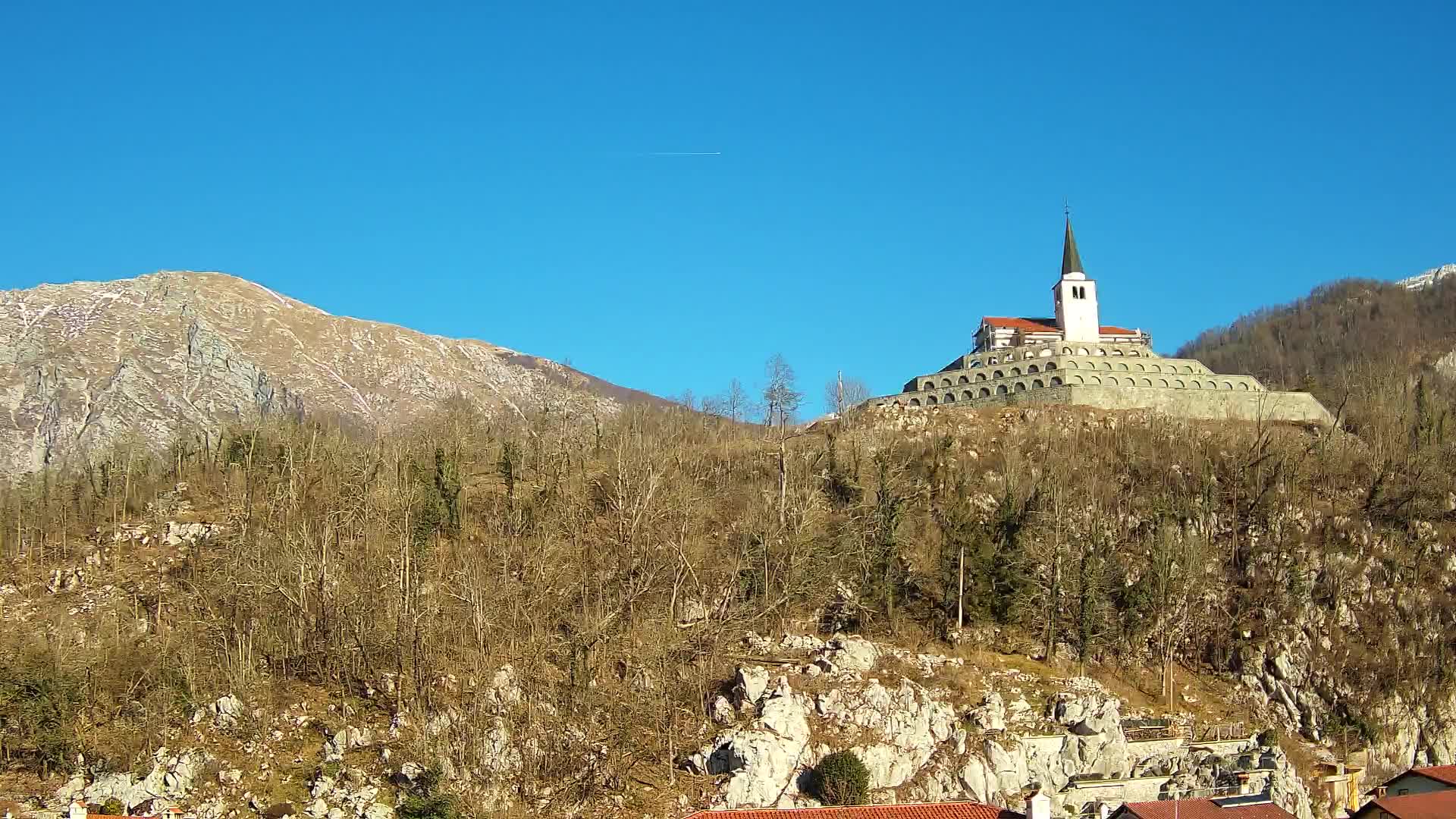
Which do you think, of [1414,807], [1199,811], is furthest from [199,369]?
[1414,807]

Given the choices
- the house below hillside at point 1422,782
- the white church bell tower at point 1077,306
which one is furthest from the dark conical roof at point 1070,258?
the house below hillside at point 1422,782

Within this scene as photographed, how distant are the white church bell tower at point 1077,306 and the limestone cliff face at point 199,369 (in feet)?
113

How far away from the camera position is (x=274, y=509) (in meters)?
61.4

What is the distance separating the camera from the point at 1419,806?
39344mm

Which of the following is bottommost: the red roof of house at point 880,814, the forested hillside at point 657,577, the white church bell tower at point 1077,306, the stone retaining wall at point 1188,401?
the red roof of house at point 880,814

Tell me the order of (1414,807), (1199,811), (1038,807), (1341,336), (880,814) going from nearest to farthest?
1. (1038,807)
2. (1199,811)
3. (880,814)
4. (1414,807)
5. (1341,336)

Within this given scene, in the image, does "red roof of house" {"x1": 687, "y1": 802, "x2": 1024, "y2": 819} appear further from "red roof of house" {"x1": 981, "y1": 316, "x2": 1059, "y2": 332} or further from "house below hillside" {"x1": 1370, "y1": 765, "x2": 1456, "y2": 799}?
"red roof of house" {"x1": 981, "y1": 316, "x2": 1059, "y2": 332}

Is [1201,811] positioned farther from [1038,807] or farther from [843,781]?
[843,781]

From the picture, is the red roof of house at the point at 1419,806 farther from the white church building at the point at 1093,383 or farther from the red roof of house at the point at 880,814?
the white church building at the point at 1093,383

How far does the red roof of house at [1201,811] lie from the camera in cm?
3647

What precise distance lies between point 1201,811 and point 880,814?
8.53m

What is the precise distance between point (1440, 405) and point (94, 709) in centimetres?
7500

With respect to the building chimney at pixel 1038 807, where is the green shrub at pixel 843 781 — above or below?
below

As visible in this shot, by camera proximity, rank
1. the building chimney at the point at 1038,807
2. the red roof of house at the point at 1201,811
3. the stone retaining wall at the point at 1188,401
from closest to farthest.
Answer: the building chimney at the point at 1038,807 < the red roof of house at the point at 1201,811 < the stone retaining wall at the point at 1188,401
